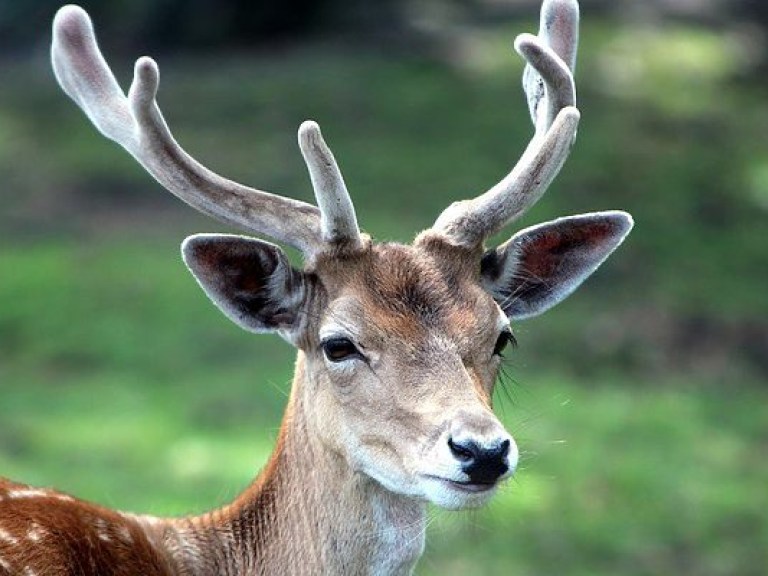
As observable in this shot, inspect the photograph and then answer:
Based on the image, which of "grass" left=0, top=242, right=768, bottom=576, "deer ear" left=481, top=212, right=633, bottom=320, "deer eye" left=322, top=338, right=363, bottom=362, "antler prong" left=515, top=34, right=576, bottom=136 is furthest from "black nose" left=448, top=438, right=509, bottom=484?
"grass" left=0, top=242, right=768, bottom=576

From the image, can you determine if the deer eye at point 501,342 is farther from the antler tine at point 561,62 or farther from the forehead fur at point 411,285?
the antler tine at point 561,62

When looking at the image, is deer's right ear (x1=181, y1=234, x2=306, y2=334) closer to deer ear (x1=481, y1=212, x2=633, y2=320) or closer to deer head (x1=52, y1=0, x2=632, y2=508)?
deer head (x1=52, y1=0, x2=632, y2=508)

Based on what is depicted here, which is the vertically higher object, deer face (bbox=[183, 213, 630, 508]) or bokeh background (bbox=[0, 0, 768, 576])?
bokeh background (bbox=[0, 0, 768, 576])

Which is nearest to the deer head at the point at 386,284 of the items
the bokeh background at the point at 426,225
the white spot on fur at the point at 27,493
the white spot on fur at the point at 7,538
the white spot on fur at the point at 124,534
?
the bokeh background at the point at 426,225

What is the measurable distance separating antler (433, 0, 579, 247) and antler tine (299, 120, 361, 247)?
365 millimetres

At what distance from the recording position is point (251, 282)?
6125 millimetres

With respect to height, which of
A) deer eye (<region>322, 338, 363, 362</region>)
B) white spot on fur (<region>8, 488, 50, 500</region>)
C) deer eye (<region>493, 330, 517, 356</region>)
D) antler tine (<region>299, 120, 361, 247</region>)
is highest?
antler tine (<region>299, 120, 361, 247</region>)

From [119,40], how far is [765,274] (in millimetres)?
8250

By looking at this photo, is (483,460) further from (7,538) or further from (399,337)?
(7,538)

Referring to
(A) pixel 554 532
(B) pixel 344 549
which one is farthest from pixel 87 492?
(B) pixel 344 549

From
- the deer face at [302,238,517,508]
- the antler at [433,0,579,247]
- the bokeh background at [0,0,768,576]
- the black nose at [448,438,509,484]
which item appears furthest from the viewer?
the bokeh background at [0,0,768,576]

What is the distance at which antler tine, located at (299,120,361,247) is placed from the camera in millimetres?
5793

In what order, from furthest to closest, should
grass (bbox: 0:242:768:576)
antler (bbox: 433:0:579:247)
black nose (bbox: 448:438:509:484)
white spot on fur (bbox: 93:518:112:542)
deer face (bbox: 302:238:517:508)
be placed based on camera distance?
1. grass (bbox: 0:242:768:576)
2. antler (bbox: 433:0:579:247)
3. white spot on fur (bbox: 93:518:112:542)
4. deer face (bbox: 302:238:517:508)
5. black nose (bbox: 448:438:509:484)

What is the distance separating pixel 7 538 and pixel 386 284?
146cm
